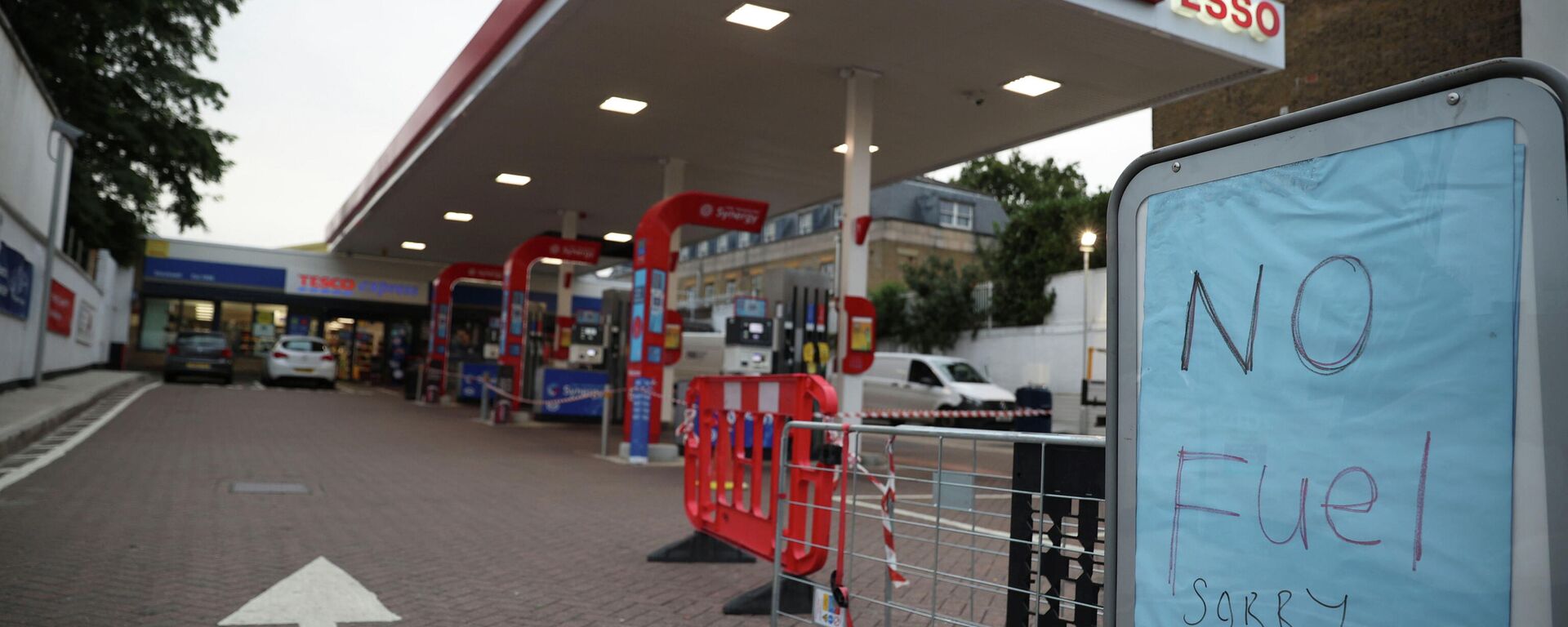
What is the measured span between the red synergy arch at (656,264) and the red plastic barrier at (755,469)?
6603 mm

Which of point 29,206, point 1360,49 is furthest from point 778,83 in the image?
point 1360,49

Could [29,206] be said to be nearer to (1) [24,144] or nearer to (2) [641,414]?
(1) [24,144]

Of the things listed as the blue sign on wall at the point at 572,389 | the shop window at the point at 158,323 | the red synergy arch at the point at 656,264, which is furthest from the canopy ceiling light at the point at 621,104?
the shop window at the point at 158,323

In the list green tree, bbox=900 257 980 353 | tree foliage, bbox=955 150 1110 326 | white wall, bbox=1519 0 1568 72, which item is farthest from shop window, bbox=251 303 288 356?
white wall, bbox=1519 0 1568 72

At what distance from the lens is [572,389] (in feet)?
67.2

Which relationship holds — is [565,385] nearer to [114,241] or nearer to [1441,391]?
[114,241]

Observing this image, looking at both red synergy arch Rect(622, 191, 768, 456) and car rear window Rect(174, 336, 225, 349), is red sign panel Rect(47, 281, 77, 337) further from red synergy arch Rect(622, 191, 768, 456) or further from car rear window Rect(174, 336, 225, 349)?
A: red synergy arch Rect(622, 191, 768, 456)

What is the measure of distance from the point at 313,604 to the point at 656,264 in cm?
857

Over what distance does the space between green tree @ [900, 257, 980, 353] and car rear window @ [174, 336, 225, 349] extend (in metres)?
19.8

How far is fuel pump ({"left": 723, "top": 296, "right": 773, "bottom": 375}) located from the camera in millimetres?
15273

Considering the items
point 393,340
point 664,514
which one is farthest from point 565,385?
point 393,340

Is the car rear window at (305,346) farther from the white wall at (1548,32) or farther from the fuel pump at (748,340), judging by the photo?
the white wall at (1548,32)

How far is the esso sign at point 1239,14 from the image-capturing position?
10266mm

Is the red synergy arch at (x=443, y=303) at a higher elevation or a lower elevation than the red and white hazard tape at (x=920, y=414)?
higher
